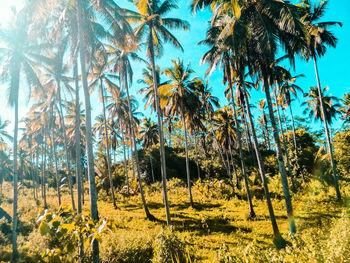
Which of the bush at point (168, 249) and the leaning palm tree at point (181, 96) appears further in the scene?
the leaning palm tree at point (181, 96)

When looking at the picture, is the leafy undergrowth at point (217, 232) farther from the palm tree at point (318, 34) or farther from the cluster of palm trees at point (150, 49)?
the palm tree at point (318, 34)

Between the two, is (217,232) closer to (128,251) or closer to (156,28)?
(128,251)

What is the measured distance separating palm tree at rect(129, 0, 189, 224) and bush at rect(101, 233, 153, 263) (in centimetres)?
419

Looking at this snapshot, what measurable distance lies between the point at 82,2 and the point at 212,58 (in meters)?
7.89

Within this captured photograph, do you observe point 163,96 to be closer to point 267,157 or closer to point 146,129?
point 146,129

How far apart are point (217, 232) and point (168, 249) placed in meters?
5.51

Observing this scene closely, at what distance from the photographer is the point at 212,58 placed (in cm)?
1216

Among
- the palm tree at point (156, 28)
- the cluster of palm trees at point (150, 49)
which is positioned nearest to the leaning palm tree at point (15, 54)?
the cluster of palm trees at point (150, 49)

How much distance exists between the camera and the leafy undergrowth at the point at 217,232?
432 centimetres

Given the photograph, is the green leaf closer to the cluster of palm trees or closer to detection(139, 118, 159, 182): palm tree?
the cluster of palm trees

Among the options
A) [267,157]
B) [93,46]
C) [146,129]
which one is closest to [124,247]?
[93,46]

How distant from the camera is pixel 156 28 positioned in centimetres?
1254

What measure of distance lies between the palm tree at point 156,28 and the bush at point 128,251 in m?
4.19

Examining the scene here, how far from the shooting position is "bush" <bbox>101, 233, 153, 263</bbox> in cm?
682
